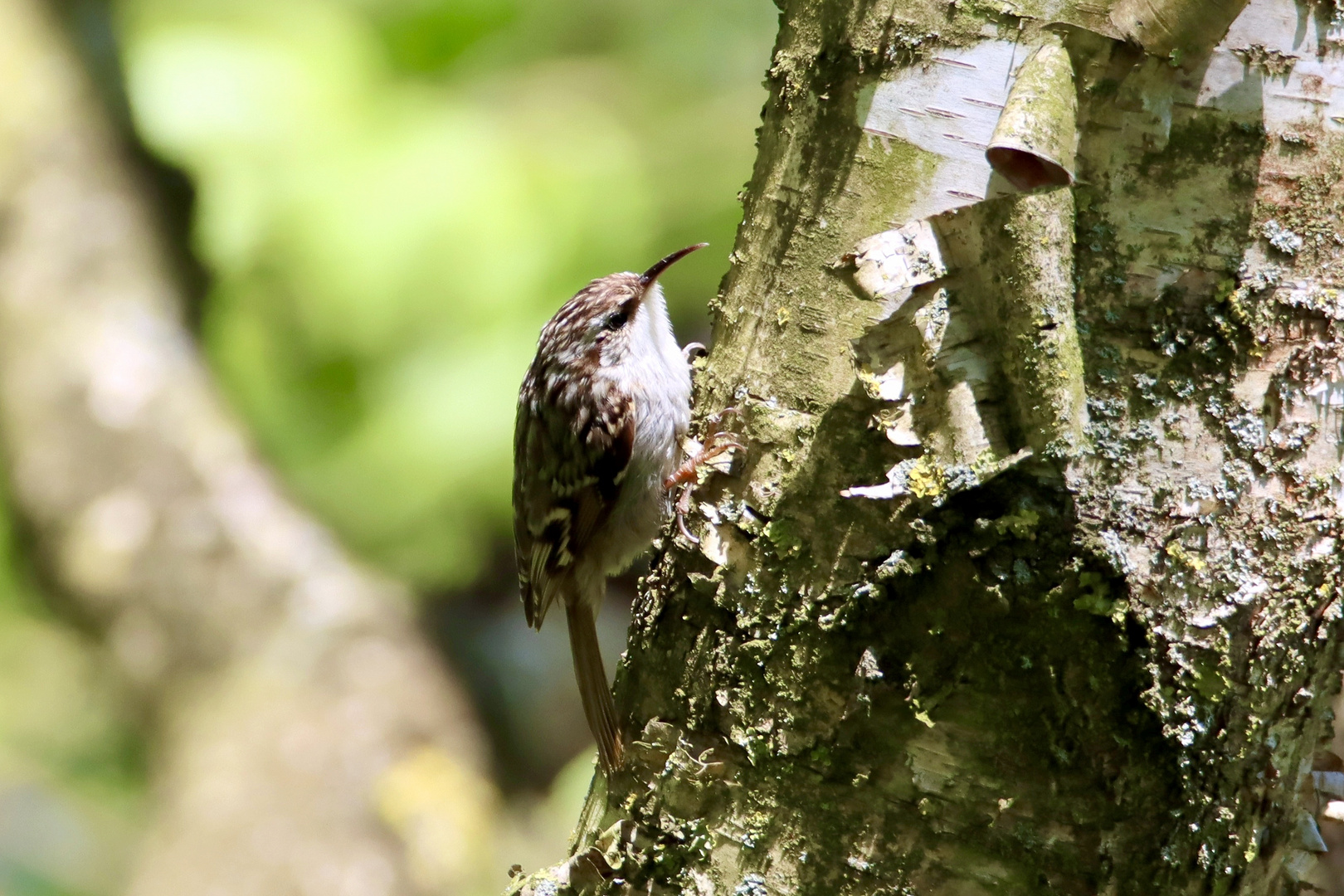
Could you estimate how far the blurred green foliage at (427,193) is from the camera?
148 inches

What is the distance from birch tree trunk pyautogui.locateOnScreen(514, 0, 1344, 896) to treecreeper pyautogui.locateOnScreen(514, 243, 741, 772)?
101cm

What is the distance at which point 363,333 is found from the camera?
3893 mm

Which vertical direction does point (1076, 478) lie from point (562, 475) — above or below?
below

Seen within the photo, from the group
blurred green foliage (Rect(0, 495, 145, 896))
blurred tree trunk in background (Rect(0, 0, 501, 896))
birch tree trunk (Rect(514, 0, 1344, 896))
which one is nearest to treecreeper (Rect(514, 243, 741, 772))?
birch tree trunk (Rect(514, 0, 1344, 896))

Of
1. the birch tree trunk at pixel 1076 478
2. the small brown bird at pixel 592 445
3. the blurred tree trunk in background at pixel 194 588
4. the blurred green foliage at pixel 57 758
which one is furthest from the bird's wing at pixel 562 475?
the blurred green foliage at pixel 57 758

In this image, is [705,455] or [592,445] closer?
[705,455]

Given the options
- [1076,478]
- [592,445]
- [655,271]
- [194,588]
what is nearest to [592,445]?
[592,445]

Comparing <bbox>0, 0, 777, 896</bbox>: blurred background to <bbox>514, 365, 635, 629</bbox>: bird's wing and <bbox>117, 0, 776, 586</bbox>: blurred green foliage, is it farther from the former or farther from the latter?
<bbox>514, 365, 635, 629</bbox>: bird's wing

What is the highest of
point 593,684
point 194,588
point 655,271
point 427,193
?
point 427,193

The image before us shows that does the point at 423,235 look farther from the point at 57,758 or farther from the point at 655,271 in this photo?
the point at 57,758

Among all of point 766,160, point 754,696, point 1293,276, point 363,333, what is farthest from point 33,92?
point 1293,276

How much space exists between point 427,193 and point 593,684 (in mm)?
2147

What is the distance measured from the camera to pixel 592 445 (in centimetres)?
253

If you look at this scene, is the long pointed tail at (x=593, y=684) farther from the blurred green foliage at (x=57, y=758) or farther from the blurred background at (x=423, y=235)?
the blurred green foliage at (x=57, y=758)
